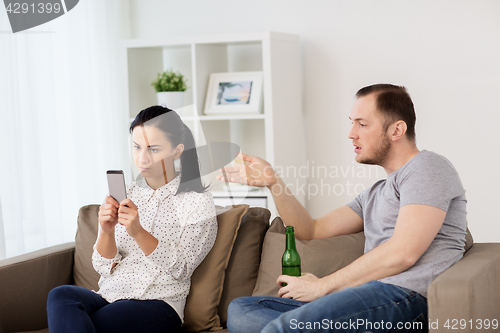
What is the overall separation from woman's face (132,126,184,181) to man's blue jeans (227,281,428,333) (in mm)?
540

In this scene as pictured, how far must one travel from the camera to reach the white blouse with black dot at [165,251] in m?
1.55

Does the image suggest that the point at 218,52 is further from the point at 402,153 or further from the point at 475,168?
the point at 402,153

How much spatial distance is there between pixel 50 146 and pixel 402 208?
2.00m

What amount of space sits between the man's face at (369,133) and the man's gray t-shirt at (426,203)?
0.08m

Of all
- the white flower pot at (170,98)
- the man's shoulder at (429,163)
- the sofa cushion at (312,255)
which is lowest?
the sofa cushion at (312,255)

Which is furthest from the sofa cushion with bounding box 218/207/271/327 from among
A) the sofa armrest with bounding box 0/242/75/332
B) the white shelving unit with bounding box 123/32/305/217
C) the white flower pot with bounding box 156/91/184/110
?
the white flower pot with bounding box 156/91/184/110

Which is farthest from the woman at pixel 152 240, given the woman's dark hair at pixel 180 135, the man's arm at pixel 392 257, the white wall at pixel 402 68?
the white wall at pixel 402 68

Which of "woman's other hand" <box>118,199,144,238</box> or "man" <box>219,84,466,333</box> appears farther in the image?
"woman's other hand" <box>118,199,144,238</box>

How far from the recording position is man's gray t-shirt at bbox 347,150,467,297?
136cm

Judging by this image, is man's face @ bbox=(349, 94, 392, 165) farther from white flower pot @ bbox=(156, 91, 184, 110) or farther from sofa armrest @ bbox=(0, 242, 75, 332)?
white flower pot @ bbox=(156, 91, 184, 110)

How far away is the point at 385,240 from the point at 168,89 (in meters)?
1.87

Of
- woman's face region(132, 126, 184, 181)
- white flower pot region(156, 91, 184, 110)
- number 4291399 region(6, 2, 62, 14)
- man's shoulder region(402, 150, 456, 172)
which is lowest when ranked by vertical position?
man's shoulder region(402, 150, 456, 172)

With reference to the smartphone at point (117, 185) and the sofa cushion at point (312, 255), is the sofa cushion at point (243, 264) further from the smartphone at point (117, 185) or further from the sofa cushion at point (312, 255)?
the smartphone at point (117, 185)

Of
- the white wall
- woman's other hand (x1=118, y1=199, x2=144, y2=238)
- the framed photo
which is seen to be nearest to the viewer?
woman's other hand (x1=118, y1=199, x2=144, y2=238)
